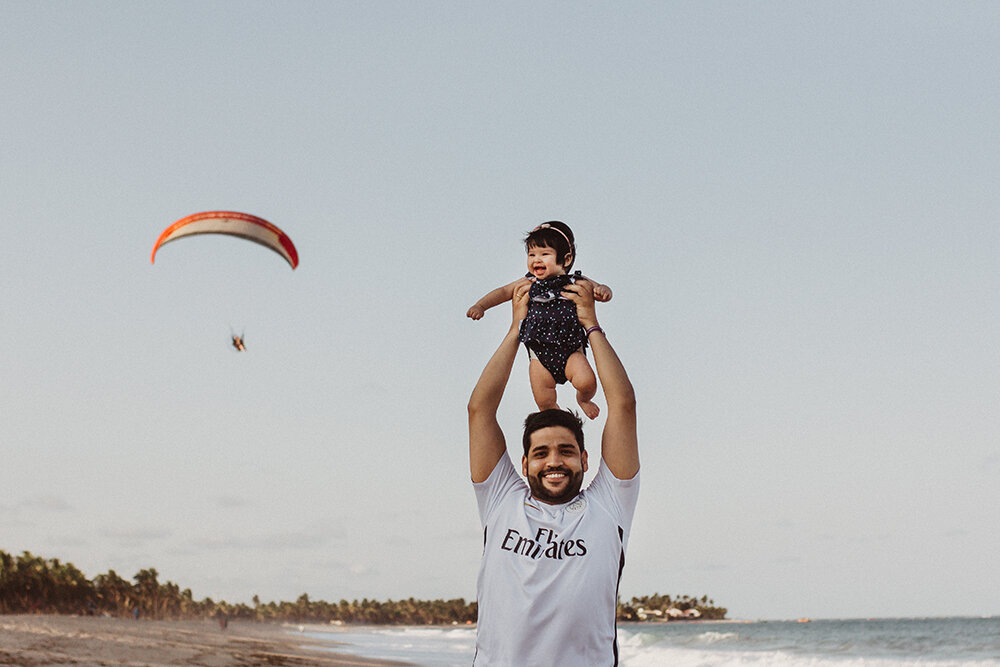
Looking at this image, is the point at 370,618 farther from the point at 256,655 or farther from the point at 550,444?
the point at 550,444

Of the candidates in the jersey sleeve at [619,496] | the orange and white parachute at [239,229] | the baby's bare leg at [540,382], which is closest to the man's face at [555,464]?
the jersey sleeve at [619,496]

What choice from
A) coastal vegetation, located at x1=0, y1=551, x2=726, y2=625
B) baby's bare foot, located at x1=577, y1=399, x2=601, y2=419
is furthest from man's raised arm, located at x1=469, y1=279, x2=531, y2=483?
coastal vegetation, located at x1=0, y1=551, x2=726, y2=625

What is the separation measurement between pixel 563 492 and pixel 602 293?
2.91 feet

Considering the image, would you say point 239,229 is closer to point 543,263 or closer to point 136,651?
point 543,263

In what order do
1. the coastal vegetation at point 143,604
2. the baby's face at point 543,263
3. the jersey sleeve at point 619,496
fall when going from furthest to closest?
the coastal vegetation at point 143,604
the baby's face at point 543,263
the jersey sleeve at point 619,496

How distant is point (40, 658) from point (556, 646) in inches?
706

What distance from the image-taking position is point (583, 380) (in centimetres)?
408

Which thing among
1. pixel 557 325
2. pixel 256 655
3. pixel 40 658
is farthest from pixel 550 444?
pixel 256 655

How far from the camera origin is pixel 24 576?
212 feet

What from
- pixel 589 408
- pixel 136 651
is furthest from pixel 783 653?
pixel 589 408

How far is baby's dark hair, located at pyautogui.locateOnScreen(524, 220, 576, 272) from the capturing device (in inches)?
152

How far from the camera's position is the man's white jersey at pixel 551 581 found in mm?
2773

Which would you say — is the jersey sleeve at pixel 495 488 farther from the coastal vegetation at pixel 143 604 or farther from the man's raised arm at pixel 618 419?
the coastal vegetation at pixel 143 604

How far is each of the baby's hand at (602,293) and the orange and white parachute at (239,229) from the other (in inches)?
254
